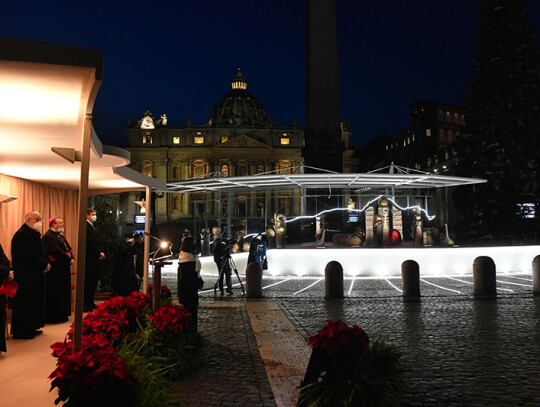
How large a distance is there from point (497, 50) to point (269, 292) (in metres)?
22.6

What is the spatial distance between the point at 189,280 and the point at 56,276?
7.73 feet

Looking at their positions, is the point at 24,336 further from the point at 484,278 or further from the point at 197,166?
the point at 197,166

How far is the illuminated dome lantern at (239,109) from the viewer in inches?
4306

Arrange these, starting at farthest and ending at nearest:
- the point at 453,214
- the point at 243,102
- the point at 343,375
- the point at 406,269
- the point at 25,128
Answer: the point at 243,102 < the point at 453,214 < the point at 406,269 < the point at 25,128 < the point at 343,375

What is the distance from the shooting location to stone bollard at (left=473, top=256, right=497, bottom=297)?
1216 centimetres

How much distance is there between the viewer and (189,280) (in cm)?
710

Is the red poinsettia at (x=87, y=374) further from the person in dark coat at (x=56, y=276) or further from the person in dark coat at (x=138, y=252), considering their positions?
the person in dark coat at (x=138, y=252)

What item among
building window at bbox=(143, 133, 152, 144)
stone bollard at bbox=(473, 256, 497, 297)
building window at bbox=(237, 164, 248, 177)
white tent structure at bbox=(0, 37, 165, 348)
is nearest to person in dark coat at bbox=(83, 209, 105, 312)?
white tent structure at bbox=(0, 37, 165, 348)

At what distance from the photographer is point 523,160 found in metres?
27.7

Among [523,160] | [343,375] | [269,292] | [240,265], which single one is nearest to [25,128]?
[343,375]

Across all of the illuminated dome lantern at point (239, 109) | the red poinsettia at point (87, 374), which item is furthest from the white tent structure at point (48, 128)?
the illuminated dome lantern at point (239, 109)

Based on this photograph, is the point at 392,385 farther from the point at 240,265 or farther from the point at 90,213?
the point at 240,265

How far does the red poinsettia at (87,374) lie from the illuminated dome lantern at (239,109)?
105 metres

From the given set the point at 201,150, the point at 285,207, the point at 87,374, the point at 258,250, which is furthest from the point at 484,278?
the point at 201,150
